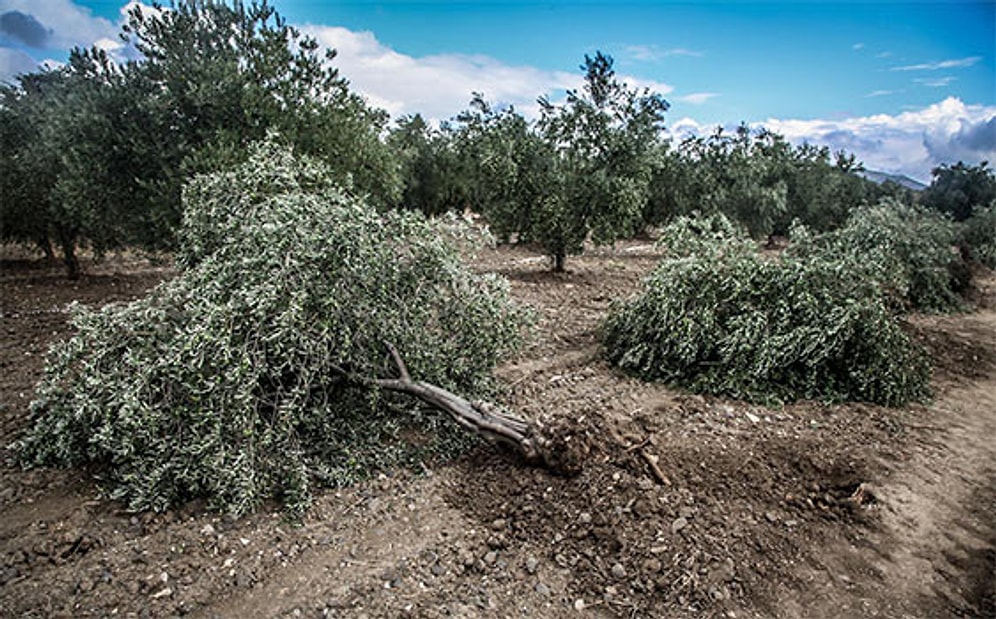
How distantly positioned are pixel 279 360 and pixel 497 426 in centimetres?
182

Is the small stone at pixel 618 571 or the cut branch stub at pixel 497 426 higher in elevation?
the cut branch stub at pixel 497 426

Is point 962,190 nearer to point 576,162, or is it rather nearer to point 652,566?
point 576,162

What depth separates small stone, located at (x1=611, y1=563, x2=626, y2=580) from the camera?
3352 millimetres

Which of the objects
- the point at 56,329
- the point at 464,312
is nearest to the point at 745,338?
the point at 464,312

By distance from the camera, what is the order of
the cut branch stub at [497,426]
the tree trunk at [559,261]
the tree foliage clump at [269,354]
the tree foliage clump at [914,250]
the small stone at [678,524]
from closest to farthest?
the small stone at [678,524], the tree foliage clump at [269,354], the cut branch stub at [497,426], the tree foliage clump at [914,250], the tree trunk at [559,261]

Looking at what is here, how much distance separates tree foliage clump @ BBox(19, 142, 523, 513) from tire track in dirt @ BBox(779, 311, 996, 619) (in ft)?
9.45

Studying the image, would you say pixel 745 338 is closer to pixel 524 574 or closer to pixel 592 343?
pixel 592 343

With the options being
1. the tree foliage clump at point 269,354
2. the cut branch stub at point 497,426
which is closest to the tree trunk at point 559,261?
the tree foliage clump at point 269,354

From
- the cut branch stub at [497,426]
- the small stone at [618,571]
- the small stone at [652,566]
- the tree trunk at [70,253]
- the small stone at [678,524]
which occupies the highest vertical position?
the tree trunk at [70,253]

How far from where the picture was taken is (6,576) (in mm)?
3254

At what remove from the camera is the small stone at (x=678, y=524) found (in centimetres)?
364

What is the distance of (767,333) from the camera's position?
5.99m

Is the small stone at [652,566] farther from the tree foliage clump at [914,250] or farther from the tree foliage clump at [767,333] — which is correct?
the tree foliage clump at [914,250]

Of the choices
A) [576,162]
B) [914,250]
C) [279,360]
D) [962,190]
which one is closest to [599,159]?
[576,162]
